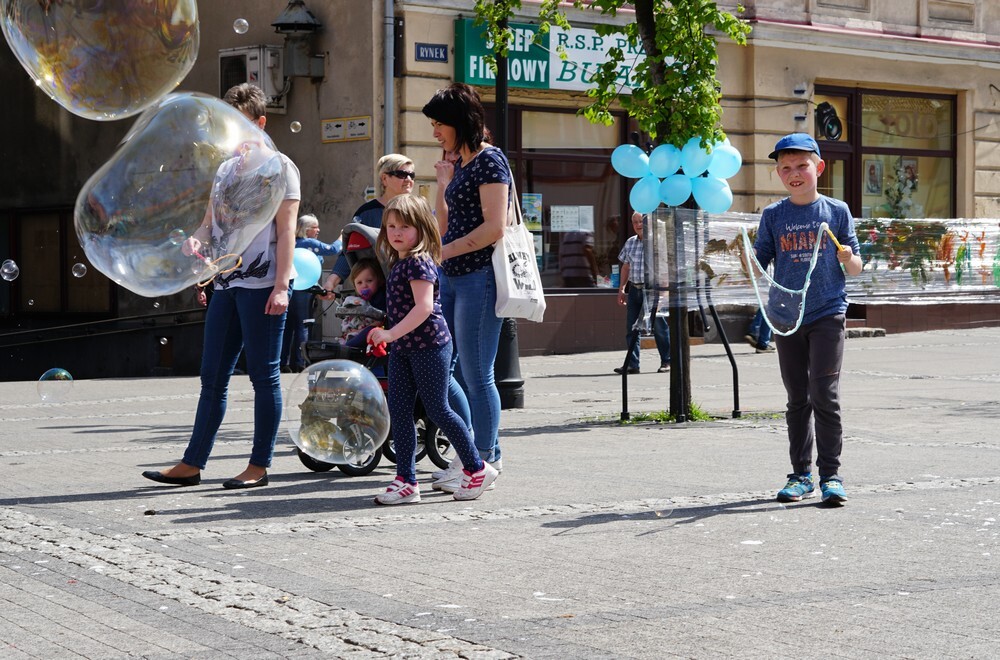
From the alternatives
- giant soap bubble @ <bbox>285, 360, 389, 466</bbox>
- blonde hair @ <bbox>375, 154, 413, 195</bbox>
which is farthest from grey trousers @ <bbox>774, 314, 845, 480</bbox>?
blonde hair @ <bbox>375, 154, 413, 195</bbox>

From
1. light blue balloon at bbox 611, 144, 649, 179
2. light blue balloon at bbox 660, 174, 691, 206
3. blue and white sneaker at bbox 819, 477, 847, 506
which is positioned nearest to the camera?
blue and white sneaker at bbox 819, 477, 847, 506

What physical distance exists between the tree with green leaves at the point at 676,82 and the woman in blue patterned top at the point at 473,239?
360 centimetres

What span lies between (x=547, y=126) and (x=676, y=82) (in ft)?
28.4

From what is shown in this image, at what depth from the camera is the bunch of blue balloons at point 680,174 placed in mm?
11094

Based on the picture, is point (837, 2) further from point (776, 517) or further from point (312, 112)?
point (776, 517)

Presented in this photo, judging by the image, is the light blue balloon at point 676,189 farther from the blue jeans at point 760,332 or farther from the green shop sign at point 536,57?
the blue jeans at point 760,332

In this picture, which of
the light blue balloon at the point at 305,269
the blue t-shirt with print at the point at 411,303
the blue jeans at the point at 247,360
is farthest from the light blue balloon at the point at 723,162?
the blue jeans at the point at 247,360

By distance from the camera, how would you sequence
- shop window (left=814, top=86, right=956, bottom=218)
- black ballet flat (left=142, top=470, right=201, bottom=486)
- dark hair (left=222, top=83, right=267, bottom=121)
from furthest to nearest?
shop window (left=814, top=86, right=956, bottom=218), black ballet flat (left=142, top=470, right=201, bottom=486), dark hair (left=222, top=83, right=267, bottom=121)

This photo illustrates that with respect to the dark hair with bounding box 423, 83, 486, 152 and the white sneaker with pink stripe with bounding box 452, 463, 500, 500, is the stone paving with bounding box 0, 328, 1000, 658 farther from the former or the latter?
the dark hair with bounding box 423, 83, 486, 152

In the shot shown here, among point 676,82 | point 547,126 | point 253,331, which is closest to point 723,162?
point 676,82

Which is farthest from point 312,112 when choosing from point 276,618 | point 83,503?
point 276,618

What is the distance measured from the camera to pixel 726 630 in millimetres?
4594

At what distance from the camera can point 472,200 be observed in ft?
24.3

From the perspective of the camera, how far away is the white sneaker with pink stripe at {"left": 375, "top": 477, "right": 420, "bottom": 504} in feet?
23.4
